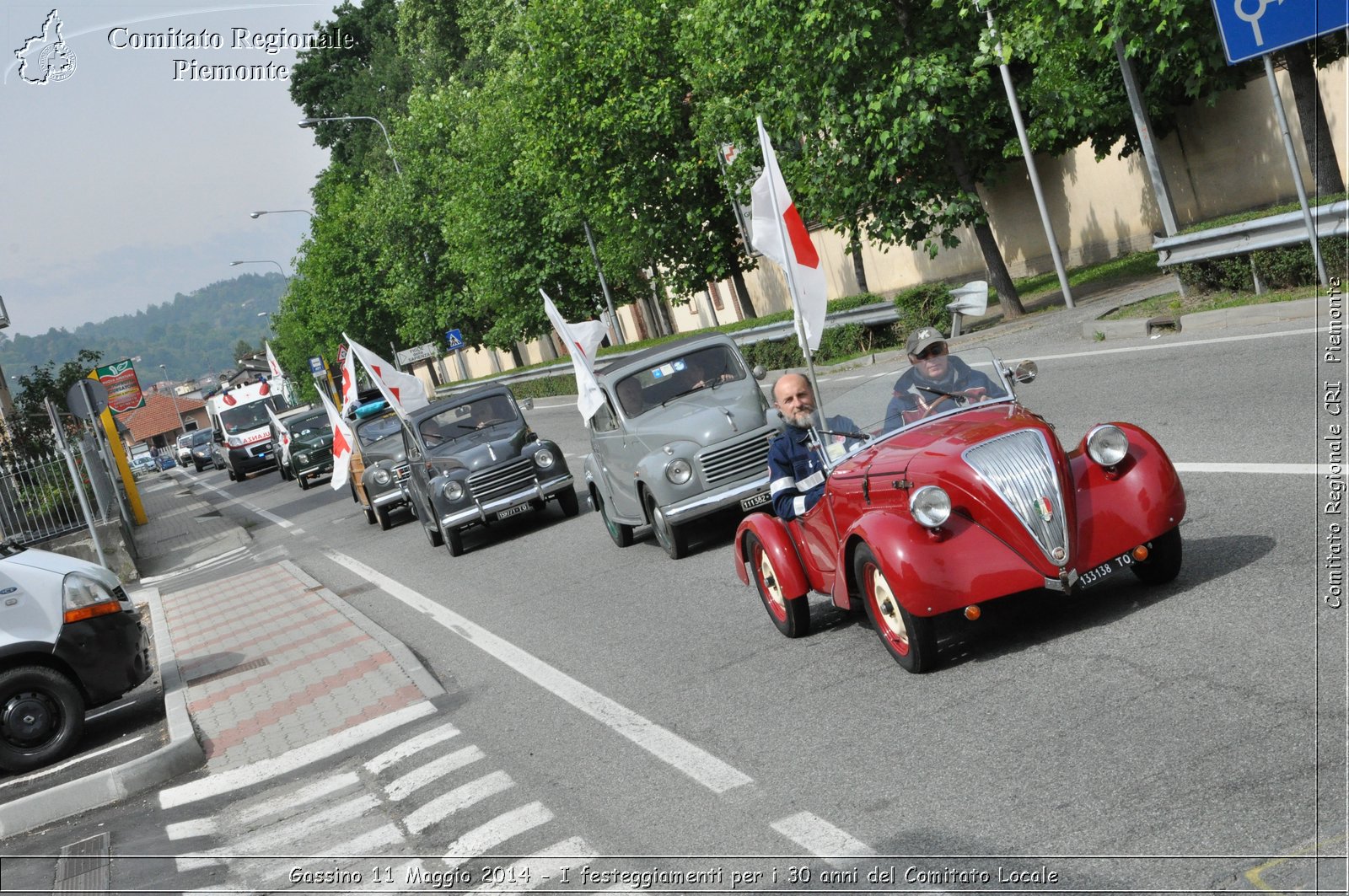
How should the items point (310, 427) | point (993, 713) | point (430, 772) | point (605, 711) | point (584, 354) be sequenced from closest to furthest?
1. point (993, 713)
2. point (430, 772)
3. point (605, 711)
4. point (584, 354)
5. point (310, 427)

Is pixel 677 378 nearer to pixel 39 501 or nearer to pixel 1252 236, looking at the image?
pixel 1252 236

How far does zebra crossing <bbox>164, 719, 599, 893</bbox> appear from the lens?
576 cm

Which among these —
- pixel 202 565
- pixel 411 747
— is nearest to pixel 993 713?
pixel 411 747

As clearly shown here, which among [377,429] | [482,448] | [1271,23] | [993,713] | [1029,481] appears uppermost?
[1271,23]

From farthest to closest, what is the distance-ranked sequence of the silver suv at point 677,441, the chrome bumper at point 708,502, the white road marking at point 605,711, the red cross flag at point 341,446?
the red cross flag at point 341,446 → the silver suv at point 677,441 → the chrome bumper at point 708,502 → the white road marking at point 605,711

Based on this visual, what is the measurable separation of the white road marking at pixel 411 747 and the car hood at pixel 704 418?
14.9 feet

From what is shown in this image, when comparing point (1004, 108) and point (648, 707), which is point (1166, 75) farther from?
point (648, 707)

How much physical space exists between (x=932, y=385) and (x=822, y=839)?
3103 mm

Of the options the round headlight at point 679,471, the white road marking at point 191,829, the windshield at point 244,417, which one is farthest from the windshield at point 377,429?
the windshield at point 244,417

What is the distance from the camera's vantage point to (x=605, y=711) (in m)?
7.77

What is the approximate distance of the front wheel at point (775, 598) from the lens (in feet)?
26.4

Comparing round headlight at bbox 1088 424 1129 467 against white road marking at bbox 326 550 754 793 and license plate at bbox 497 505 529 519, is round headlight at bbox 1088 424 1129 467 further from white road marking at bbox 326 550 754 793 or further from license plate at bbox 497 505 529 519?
license plate at bbox 497 505 529 519

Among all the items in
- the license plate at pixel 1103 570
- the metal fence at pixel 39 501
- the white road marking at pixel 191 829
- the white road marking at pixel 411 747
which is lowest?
the white road marking at pixel 411 747

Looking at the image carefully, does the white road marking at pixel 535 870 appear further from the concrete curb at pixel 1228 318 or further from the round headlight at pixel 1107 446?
the concrete curb at pixel 1228 318
